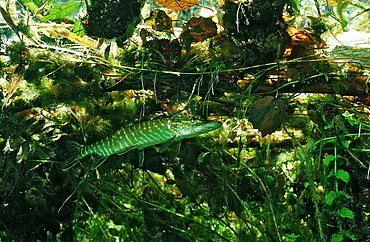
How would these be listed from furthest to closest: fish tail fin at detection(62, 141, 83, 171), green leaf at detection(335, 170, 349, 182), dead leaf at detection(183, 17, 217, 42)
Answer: fish tail fin at detection(62, 141, 83, 171) < green leaf at detection(335, 170, 349, 182) < dead leaf at detection(183, 17, 217, 42)

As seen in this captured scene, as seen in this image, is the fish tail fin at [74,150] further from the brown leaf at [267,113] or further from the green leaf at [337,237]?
the green leaf at [337,237]

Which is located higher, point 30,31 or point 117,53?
point 30,31

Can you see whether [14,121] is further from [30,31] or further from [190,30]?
[190,30]

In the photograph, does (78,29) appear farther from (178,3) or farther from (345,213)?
(345,213)

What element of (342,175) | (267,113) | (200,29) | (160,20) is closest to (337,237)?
(342,175)

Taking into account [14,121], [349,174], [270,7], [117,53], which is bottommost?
[349,174]

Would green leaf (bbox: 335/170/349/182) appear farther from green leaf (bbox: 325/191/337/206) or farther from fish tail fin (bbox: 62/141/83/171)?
fish tail fin (bbox: 62/141/83/171)

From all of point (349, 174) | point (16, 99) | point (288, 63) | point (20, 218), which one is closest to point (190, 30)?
point (288, 63)

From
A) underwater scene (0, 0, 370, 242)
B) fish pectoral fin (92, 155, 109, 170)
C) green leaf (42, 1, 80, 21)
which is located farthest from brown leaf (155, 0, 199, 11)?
fish pectoral fin (92, 155, 109, 170)
